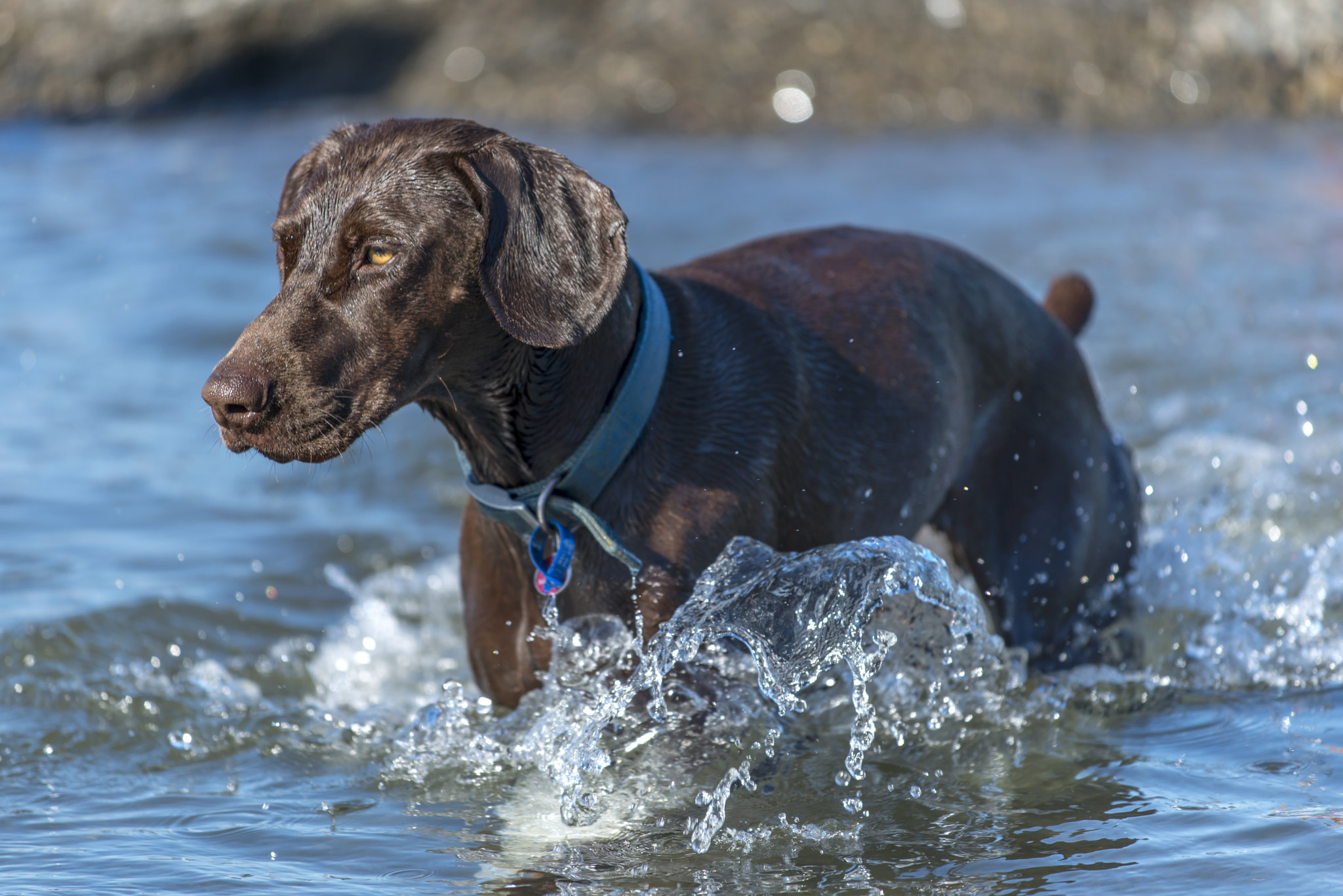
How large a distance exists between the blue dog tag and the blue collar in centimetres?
2

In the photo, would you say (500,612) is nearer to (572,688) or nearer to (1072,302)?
(572,688)

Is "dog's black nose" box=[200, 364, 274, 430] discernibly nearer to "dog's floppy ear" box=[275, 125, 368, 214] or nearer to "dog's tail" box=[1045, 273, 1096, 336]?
"dog's floppy ear" box=[275, 125, 368, 214]

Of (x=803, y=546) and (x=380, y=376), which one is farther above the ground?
(x=380, y=376)

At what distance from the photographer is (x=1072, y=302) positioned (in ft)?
14.5

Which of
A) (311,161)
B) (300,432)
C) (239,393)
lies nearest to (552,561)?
(300,432)

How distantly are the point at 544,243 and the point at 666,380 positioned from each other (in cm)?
48

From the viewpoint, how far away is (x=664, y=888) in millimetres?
2941

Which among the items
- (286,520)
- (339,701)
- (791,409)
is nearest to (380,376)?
(791,409)

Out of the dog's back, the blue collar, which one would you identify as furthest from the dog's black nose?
the dog's back

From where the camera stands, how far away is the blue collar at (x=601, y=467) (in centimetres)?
304

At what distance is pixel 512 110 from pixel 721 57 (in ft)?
6.38

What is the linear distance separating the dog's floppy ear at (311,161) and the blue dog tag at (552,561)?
84 centimetres

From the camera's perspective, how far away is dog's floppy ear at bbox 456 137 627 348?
281cm

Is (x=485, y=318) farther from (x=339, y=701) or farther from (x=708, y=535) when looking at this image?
(x=339, y=701)
